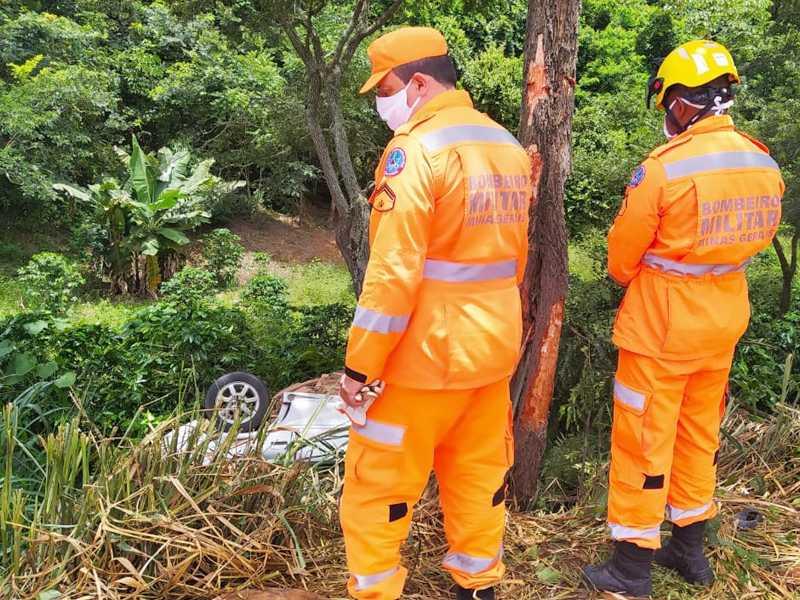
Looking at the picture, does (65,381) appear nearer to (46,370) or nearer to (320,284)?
(46,370)

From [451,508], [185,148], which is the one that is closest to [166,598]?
[451,508]

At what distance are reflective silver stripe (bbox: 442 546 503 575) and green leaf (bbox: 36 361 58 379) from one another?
10.7ft

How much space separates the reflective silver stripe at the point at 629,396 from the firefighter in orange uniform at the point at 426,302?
64cm

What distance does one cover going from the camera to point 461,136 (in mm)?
2391

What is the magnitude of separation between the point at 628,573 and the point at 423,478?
109 cm

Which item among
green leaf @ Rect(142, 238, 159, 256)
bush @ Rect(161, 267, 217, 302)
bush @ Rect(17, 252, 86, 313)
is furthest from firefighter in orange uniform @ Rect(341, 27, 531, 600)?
green leaf @ Rect(142, 238, 159, 256)

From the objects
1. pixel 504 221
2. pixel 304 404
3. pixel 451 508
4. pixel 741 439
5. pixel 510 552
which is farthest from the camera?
pixel 304 404

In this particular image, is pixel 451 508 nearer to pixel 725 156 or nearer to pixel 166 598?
pixel 166 598

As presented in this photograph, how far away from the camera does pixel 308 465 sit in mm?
3396

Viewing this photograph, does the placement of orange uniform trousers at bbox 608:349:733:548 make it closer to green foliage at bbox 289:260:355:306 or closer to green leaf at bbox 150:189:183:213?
green foliage at bbox 289:260:355:306

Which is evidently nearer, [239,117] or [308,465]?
[308,465]

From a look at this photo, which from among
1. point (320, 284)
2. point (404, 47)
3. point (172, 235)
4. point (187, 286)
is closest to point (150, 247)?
point (172, 235)

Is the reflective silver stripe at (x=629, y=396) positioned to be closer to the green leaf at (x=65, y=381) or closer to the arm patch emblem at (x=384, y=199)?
the arm patch emblem at (x=384, y=199)

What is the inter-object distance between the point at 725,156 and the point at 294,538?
2361mm
